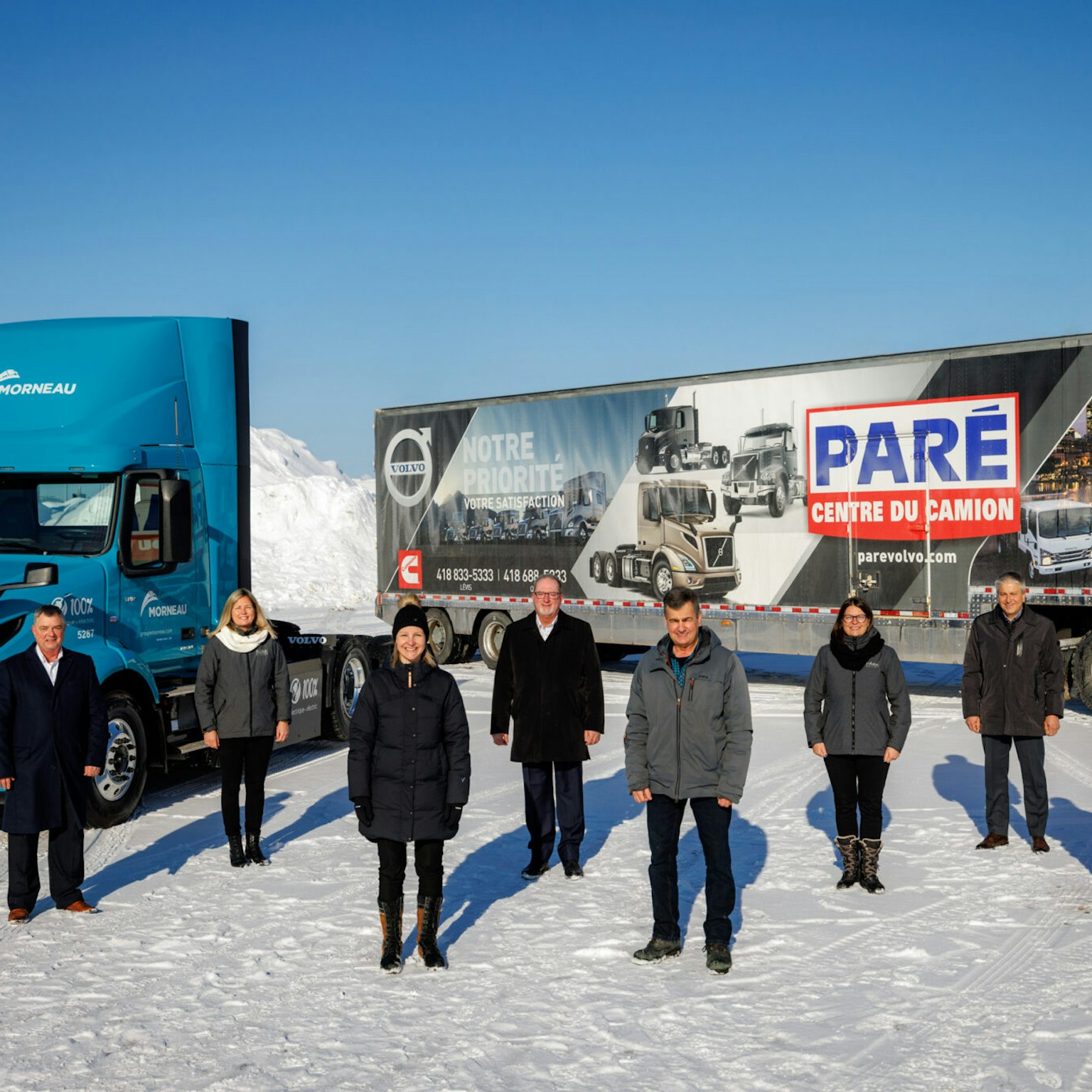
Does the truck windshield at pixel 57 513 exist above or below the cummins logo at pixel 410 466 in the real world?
below

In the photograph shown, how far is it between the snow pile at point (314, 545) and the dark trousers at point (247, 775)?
25120mm

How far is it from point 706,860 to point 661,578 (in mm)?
10253

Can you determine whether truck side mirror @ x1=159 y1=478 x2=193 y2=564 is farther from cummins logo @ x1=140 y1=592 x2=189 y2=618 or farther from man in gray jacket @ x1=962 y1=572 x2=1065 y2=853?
man in gray jacket @ x1=962 y1=572 x2=1065 y2=853

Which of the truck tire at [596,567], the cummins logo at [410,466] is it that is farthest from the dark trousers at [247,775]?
the cummins logo at [410,466]

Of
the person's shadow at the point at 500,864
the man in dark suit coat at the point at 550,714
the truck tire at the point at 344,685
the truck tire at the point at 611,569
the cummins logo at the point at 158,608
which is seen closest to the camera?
the person's shadow at the point at 500,864

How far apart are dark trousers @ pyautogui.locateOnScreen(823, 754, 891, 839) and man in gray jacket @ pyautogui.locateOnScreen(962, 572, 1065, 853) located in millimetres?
1158

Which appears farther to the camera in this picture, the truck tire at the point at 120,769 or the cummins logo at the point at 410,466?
the cummins logo at the point at 410,466

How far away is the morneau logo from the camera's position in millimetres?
19125

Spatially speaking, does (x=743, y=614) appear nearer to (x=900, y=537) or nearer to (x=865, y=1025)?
(x=900, y=537)

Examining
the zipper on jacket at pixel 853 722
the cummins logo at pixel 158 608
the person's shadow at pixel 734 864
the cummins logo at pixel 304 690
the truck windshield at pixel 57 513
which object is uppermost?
the truck windshield at pixel 57 513

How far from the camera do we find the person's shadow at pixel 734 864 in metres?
6.96

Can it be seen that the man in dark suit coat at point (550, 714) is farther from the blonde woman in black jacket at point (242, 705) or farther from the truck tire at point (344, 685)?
the truck tire at point (344, 685)

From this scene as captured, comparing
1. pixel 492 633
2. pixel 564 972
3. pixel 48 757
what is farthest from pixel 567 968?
pixel 492 633

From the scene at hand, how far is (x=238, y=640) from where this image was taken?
800 cm
